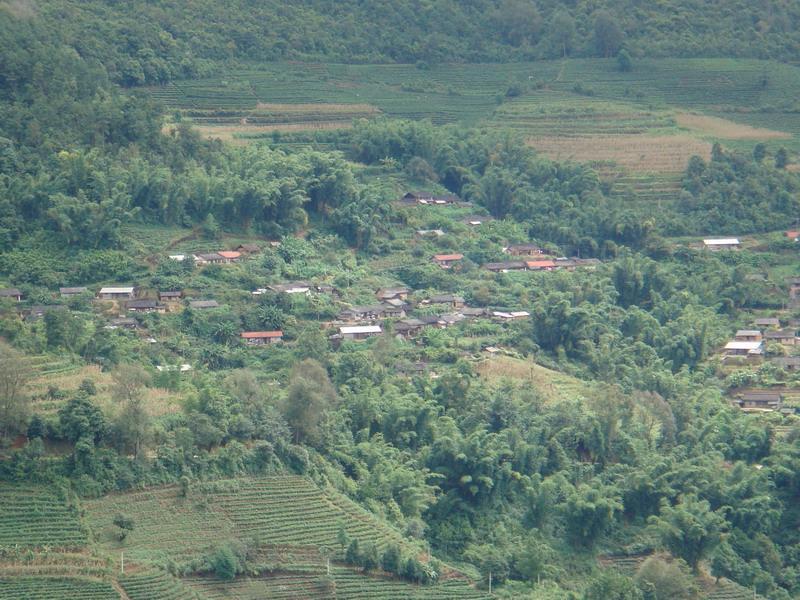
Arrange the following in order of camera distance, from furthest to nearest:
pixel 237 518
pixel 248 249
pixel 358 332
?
pixel 248 249
pixel 358 332
pixel 237 518

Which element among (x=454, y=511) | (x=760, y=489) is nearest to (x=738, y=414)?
(x=760, y=489)

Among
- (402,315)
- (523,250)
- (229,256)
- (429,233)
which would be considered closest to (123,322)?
(229,256)

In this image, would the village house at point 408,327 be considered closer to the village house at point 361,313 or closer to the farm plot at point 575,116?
the village house at point 361,313

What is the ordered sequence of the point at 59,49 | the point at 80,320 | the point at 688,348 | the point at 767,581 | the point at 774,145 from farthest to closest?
the point at 774,145
the point at 59,49
the point at 688,348
the point at 80,320
the point at 767,581

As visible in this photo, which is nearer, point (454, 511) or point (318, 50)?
point (454, 511)

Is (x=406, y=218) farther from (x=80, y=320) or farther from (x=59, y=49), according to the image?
(x=80, y=320)

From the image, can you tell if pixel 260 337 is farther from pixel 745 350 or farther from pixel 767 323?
pixel 767 323

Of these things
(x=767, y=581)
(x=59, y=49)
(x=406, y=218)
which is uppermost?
(x=59, y=49)
